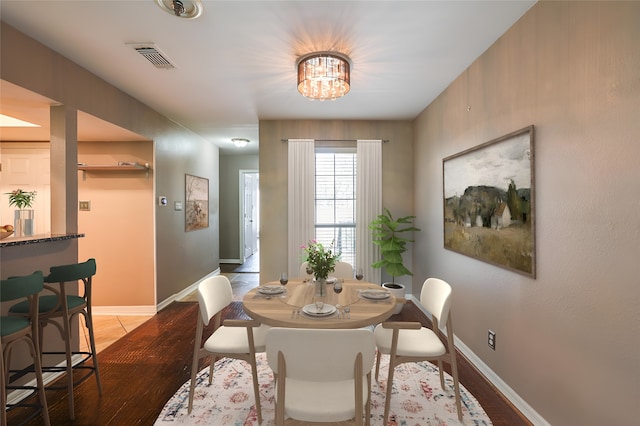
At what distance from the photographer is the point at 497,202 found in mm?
2305

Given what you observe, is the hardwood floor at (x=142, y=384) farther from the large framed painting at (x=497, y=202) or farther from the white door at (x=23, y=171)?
the white door at (x=23, y=171)

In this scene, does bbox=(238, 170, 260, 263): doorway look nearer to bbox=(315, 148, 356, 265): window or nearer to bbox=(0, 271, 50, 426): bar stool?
bbox=(315, 148, 356, 265): window

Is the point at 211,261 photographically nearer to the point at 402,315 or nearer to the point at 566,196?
the point at 402,315

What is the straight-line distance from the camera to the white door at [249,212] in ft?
24.2

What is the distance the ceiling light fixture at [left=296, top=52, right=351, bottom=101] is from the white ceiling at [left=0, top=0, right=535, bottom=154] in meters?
0.07

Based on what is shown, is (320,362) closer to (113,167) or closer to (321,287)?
(321,287)

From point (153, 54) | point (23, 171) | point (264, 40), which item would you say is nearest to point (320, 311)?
point (264, 40)

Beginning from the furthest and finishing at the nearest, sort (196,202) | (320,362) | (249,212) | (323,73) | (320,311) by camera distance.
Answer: (249,212), (196,202), (323,73), (320,311), (320,362)

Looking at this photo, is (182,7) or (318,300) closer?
(182,7)

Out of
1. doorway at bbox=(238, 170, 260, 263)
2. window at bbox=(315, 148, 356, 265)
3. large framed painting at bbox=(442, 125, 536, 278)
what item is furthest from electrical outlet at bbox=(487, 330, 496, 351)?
doorway at bbox=(238, 170, 260, 263)

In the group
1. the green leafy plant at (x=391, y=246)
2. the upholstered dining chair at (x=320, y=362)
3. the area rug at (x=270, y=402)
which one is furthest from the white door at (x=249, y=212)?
the upholstered dining chair at (x=320, y=362)

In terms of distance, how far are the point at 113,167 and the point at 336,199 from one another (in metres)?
2.88

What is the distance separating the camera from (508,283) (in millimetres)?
2205

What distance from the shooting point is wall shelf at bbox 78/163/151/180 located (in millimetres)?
3620
